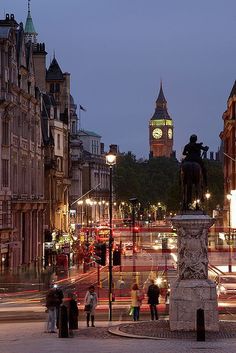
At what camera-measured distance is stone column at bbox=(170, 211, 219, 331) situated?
31797 millimetres

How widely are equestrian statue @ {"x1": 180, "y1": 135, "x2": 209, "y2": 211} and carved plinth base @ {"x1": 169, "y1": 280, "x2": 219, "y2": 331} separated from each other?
3138 mm

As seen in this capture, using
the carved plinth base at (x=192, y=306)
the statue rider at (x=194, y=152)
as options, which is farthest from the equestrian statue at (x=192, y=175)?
the carved plinth base at (x=192, y=306)

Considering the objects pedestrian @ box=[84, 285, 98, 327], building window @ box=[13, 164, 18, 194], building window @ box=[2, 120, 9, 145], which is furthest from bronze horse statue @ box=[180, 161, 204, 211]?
building window @ box=[13, 164, 18, 194]

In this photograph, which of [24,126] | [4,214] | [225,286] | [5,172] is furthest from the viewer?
[24,126]

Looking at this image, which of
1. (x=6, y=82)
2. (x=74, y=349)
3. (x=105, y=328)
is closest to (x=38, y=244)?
(x=6, y=82)

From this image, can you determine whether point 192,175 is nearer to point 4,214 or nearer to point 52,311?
point 52,311

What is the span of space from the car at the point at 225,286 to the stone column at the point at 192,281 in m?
17.9

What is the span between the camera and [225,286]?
54.2m

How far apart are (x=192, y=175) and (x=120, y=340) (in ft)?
21.7

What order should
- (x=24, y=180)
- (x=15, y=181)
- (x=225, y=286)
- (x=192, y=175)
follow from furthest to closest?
(x=24, y=180), (x=15, y=181), (x=225, y=286), (x=192, y=175)

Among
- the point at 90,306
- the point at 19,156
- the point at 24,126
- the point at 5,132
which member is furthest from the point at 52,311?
the point at 24,126

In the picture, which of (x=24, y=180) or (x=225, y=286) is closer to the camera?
(x=225, y=286)

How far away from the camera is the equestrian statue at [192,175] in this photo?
33719 mm

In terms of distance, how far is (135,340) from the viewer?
3016 cm
